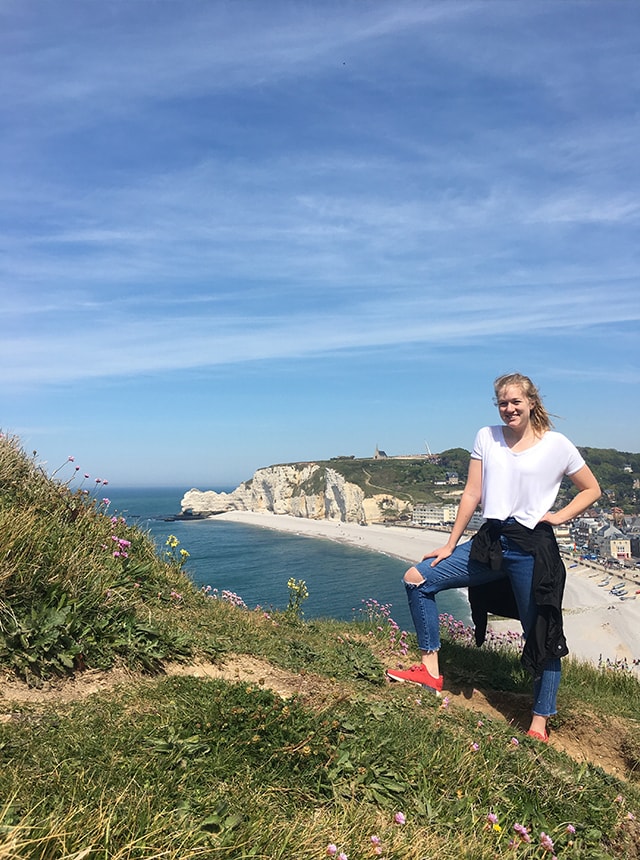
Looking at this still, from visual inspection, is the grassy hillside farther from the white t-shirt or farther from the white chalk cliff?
the white chalk cliff

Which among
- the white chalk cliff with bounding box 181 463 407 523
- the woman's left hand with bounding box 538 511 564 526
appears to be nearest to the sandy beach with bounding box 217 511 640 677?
the white chalk cliff with bounding box 181 463 407 523

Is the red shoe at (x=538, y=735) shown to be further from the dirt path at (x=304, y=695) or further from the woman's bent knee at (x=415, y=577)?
the woman's bent knee at (x=415, y=577)

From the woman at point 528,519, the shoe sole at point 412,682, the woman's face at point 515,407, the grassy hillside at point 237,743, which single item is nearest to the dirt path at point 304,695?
the grassy hillside at point 237,743

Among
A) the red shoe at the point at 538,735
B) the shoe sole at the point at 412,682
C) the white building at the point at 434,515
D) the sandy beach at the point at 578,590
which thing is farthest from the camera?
the white building at the point at 434,515

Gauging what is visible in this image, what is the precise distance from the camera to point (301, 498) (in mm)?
131750

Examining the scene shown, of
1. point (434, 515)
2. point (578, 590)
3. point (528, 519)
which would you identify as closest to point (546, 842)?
point (528, 519)

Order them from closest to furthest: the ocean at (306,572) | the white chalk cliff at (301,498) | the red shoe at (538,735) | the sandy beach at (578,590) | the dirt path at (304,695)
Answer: the dirt path at (304,695) → the red shoe at (538,735) → the sandy beach at (578,590) → the ocean at (306,572) → the white chalk cliff at (301,498)

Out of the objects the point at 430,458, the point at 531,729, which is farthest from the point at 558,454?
the point at 430,458

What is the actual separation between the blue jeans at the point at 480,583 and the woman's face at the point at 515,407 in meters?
0.98

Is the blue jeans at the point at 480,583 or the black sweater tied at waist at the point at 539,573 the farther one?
the blue jeans at the point at 480,583

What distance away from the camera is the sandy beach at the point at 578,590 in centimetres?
3912

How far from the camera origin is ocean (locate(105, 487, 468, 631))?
4393cm

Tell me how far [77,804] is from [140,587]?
12.4ft

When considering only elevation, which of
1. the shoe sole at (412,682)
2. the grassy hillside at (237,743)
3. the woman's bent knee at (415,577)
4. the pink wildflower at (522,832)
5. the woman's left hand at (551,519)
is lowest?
the shoe sole at (412,682)
